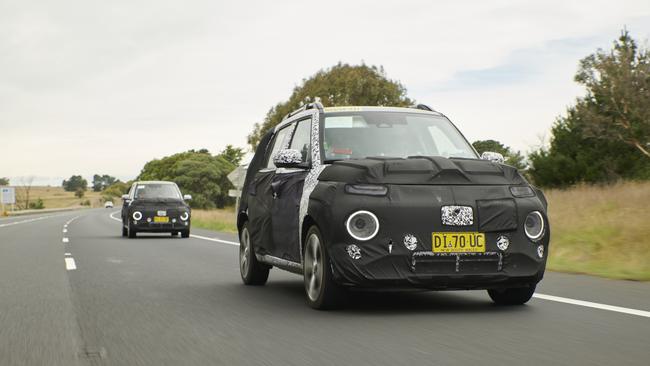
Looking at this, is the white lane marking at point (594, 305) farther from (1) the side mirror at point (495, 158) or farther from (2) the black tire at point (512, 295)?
(1) the side mirror at point (495, 158)

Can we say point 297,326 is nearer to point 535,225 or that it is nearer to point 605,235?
point 535,225

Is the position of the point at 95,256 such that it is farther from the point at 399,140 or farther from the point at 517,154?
the point at 517,154

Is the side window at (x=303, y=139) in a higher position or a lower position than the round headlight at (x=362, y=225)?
higher

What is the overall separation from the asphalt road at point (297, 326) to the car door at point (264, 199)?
57 cm

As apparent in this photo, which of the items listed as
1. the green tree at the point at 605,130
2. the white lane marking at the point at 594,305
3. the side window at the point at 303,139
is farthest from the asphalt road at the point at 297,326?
the green tree at the point at 605,130

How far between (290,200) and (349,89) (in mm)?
46878

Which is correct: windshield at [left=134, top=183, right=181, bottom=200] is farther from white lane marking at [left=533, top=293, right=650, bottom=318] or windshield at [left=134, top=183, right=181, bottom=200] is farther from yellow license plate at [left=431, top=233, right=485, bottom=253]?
yellow license plate at [left=431, top=233, right=485, bottom=253]

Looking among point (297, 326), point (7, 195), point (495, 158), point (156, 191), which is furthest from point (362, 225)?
point (7, 195)

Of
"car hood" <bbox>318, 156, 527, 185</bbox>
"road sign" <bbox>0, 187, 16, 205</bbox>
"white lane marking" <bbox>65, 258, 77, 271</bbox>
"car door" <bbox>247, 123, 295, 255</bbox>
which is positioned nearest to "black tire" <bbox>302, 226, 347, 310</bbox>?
"car hood" <bbox>318, 156, 527, 185</bbox>

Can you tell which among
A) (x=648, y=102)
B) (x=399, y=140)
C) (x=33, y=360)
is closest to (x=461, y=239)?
(x=399, y=140)

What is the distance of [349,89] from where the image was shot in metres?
54.4

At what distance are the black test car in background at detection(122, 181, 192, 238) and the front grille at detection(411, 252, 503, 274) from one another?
18616 mm

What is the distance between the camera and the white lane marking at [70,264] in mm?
13125

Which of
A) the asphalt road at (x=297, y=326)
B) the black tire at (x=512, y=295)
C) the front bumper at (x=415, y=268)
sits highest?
the front bumper at (x=415, y=268)
